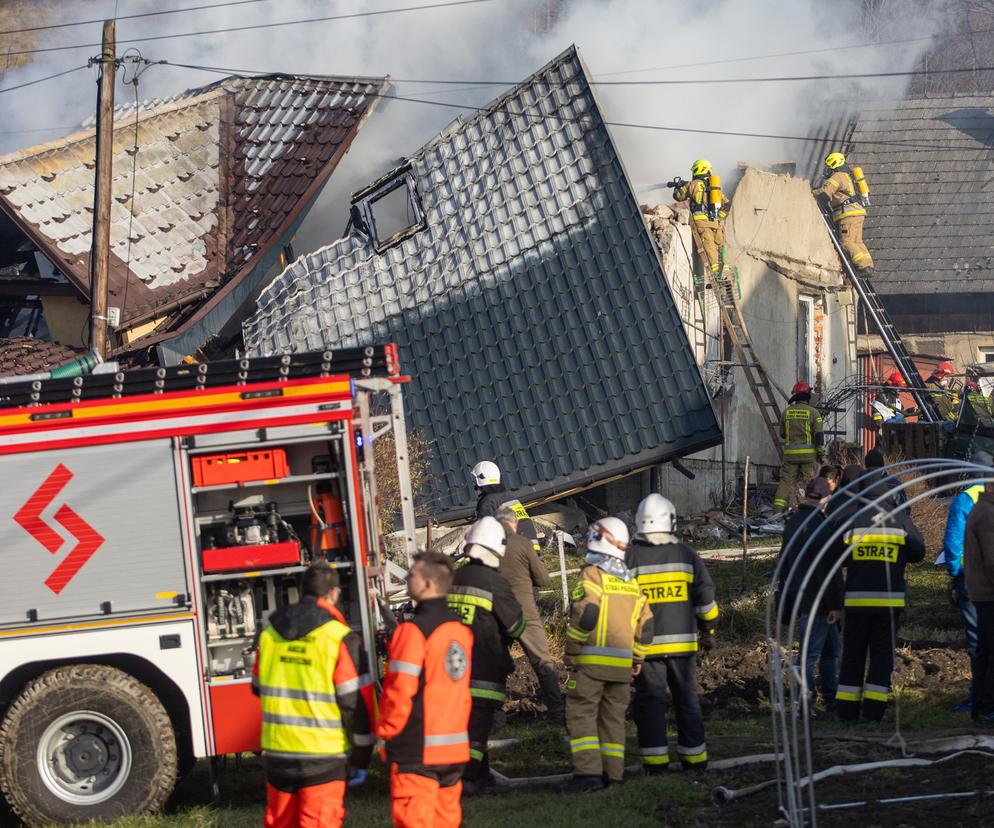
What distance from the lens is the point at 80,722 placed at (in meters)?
Result: 7.19

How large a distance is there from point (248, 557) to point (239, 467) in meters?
0.54

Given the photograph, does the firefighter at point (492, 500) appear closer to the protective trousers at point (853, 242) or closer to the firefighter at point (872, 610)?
the firefighter at point (872, 610)

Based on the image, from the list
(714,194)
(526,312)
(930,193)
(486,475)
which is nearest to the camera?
(486,475)

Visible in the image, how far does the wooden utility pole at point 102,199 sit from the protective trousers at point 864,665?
29.1 ft

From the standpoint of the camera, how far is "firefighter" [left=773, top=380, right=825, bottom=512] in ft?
48.9

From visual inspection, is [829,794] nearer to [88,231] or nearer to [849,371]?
[88,231]

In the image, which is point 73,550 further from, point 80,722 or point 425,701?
point 425,701

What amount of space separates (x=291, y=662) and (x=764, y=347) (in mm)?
15537

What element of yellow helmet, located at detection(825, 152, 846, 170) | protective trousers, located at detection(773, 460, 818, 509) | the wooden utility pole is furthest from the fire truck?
yellow helmet, located at detection(825, 152, 846, 170)

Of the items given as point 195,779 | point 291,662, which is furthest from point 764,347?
point 291,662

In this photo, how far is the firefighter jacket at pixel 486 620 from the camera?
23.5ft

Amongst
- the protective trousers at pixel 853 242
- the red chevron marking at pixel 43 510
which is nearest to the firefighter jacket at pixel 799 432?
the protective trousers at pixel 853 242

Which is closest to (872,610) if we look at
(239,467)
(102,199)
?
(239,467)

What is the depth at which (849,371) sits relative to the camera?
2311 centimetres
